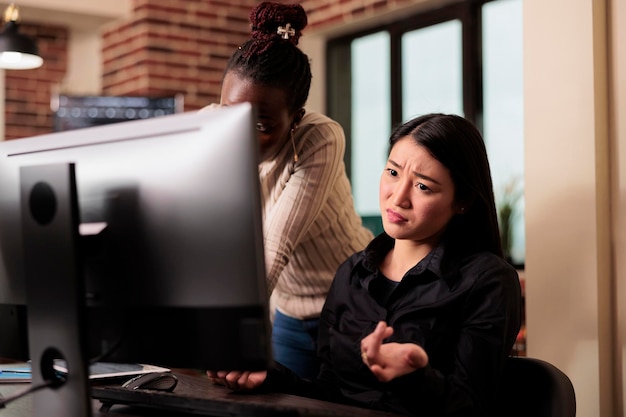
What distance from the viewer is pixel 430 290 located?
153 centimetres

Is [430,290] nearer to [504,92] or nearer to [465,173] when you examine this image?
[465,173]

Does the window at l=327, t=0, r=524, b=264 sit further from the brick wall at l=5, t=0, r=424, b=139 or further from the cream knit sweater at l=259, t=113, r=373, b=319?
the cream knit sweater at l=259, t=113, r=373, b=319

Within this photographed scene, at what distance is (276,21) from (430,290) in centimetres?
73

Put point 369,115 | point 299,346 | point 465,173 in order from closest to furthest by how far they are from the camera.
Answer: point 465,173 < point 299,346 < point 369,115

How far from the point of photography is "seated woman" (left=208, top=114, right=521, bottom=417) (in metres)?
1.40

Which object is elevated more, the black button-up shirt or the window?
the window

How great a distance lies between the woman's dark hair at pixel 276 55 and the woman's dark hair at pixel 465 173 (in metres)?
0.30

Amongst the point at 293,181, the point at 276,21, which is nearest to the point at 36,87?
the point at 276,21

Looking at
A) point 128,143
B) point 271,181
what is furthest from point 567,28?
point 128,143

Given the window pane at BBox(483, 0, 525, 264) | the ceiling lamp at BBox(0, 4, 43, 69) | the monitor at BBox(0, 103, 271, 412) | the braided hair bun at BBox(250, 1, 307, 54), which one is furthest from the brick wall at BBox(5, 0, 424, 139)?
the monitor at BBox(0, 103, 271, 412)

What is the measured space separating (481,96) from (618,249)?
2.48 metres

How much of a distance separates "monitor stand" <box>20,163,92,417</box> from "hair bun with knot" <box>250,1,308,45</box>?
2.56 feet

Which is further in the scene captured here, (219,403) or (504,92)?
(504,92)

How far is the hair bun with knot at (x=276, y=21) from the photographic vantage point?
6.09 ft
